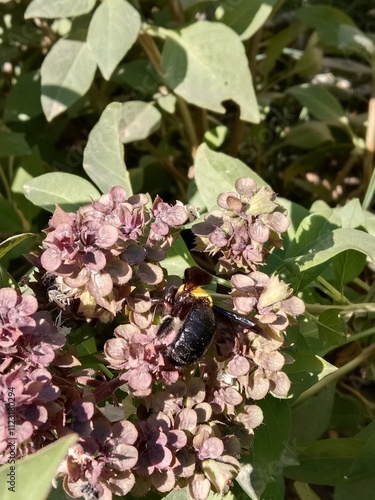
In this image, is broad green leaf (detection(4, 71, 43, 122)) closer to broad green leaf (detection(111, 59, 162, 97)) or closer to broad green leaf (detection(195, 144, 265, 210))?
broad green leaf (detection(111, 59, 162, 97))

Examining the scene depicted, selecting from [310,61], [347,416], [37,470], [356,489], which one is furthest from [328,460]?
[310,61]

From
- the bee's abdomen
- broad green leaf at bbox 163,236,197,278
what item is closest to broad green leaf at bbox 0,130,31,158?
broad green leaf at bbox 163,236,197,278

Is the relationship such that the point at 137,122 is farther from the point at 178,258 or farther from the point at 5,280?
the point at 5,280

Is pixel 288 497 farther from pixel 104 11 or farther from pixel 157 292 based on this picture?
pixel 104 11

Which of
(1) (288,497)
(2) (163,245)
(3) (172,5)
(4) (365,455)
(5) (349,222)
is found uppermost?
(2) (163,245)

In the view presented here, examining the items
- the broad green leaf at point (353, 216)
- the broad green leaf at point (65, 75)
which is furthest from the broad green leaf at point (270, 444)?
the broad green leaf at point (65, 75)

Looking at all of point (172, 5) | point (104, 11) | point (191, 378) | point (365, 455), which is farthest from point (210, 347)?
point (172, 5)

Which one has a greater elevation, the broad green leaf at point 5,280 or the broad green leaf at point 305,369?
the broad green leaf at point 5,280

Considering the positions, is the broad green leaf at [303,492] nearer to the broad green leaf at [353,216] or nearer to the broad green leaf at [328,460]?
the broad green leaf at [328,460]

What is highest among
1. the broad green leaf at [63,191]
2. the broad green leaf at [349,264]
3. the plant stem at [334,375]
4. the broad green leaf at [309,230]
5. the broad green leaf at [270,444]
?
the broad green leaf at [63,191]
